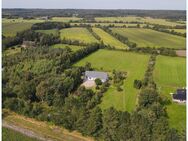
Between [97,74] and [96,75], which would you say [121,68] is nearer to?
[97,74]

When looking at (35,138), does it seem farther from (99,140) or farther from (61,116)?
(99,140)

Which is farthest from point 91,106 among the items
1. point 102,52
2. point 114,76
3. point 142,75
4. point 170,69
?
point 102,52

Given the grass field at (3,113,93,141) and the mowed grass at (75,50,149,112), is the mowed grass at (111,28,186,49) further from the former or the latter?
the grass field at (3,113,93,141)

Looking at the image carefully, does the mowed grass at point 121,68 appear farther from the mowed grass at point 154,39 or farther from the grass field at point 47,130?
the mowed grass at point 154,39

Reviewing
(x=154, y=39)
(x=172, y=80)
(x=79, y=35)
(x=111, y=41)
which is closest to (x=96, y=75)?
(x=172, y=80)

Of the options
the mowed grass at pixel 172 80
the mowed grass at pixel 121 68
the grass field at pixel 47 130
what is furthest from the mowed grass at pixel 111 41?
the grass field at pixel 47 130

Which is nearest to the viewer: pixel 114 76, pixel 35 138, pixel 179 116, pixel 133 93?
pixel 35 138
